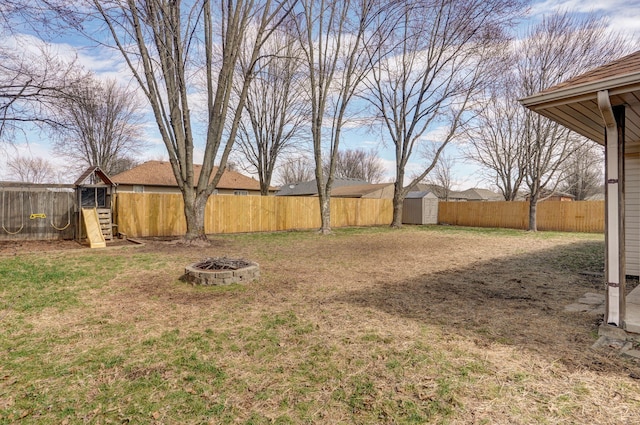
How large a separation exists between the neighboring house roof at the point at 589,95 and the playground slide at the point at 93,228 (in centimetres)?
1027

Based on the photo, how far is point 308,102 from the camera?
19.0 m

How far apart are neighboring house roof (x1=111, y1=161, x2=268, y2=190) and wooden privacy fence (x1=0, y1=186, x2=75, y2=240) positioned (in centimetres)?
1300

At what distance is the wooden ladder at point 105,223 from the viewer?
10258mm

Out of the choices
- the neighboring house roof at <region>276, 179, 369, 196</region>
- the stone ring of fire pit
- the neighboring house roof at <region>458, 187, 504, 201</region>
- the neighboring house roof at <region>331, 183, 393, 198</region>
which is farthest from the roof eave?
the neighboring house roof at <region>458, 187, 504, 201</region>

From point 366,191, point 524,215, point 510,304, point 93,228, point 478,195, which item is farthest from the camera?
point 478,195

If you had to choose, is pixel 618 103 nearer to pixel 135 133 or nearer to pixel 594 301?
pixel 594 301

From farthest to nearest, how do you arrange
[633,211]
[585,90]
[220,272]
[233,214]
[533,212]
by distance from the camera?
[533,212], [233,214], [633,211], [220,272], [585,90]

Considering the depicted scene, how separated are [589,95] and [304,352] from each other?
3594 millimetres

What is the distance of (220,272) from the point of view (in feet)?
17.1

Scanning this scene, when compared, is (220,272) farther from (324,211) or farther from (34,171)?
(34,171)

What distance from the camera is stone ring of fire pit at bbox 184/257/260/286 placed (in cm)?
519

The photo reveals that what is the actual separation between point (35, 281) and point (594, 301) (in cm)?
837

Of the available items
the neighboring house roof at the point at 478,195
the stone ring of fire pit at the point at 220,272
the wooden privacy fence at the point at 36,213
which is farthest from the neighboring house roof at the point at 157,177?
the neighboring house roof at the point at 478,195

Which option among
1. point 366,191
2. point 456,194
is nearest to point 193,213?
point 366,191
